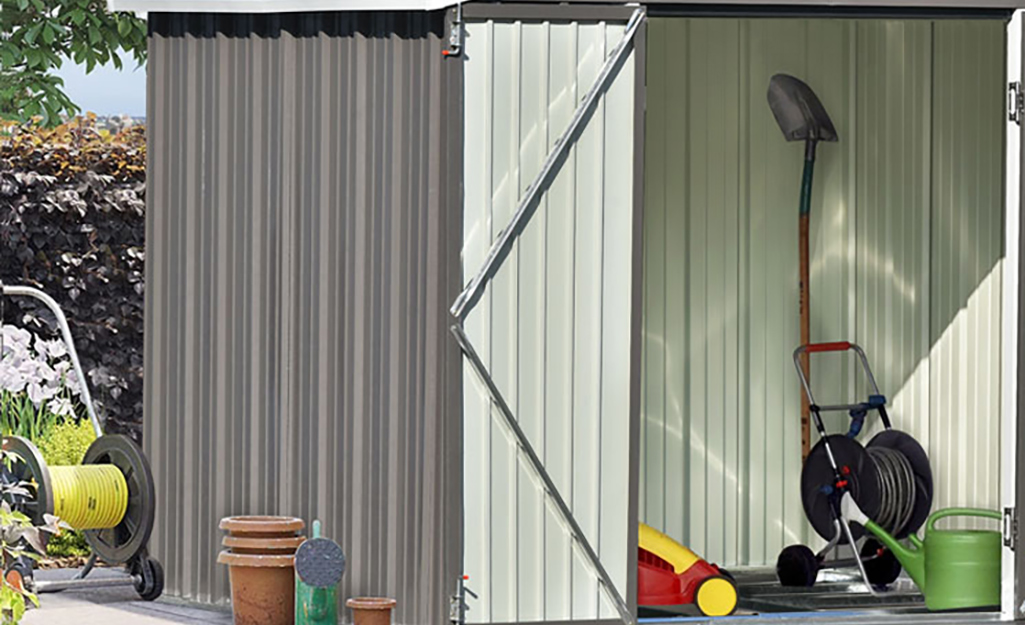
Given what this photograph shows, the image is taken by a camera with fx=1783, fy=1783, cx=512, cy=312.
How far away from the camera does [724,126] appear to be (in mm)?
8164

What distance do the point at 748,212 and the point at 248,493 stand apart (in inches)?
112

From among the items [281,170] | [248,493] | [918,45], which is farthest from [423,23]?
[918,45]

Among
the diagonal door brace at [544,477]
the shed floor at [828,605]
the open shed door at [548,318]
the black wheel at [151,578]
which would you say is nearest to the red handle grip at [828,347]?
the shed floor at [828,605]

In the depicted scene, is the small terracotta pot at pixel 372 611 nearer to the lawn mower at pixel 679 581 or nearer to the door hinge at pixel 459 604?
the door hinge at pixel 459 604

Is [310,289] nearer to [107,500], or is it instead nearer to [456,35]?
[456,35]

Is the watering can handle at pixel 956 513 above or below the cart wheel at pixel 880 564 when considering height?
above

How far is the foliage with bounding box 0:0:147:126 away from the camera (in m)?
9.92

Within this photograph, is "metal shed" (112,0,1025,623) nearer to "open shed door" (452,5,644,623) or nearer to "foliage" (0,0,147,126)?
"open shed door" (452,5,644,623)

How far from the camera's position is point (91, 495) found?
22.7 feet

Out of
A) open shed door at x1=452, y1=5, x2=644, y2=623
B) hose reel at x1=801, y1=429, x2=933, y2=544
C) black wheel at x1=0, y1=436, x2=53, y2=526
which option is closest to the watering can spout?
hose reel at x1=801, y1=429, x2=933, y2=544

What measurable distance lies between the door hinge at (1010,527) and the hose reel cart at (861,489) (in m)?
0.76

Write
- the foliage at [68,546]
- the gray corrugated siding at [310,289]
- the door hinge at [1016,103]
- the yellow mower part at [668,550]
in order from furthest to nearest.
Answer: the foliage at [68,546], the yellow mower part at [668,550], the door hinge at [1016,103], the gray corrugated siding at [310,289]

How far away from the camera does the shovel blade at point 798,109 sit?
804 centimetres

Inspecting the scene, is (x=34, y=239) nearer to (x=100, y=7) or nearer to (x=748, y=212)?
(x=100, y=7)
